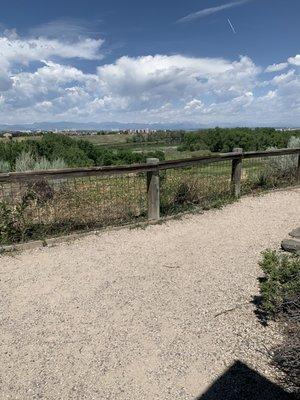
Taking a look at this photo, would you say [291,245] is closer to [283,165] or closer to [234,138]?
[283,165]

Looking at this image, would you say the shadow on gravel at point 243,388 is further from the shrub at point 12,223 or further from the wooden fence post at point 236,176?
the wooden fence post at point 236,176

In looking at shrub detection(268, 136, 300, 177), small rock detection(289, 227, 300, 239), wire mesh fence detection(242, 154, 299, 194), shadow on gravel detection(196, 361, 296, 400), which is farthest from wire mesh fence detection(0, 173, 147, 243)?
shrub detection(268, 136, 300, 177)

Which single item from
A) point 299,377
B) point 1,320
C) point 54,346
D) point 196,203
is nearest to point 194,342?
point 299,377

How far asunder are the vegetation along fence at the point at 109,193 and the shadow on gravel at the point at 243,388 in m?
3.97

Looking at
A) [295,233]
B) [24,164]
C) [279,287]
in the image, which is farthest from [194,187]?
[279,287]

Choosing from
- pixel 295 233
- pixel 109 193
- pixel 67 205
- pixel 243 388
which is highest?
pixel 109 193

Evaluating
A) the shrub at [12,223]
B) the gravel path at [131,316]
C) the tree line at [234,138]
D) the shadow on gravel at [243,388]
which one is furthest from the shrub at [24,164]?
the tree line at [234,138]

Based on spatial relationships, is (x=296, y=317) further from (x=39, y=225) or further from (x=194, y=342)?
(x=39, y=225)

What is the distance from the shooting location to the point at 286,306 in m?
3.87

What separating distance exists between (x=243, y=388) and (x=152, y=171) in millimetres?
4602

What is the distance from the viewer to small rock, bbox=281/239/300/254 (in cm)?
569

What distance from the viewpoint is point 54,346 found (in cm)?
349

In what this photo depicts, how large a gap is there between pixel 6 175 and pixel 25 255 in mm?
1184

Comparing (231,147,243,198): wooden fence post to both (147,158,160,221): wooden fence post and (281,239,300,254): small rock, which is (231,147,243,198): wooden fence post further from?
(281,239,300,254): small rock
